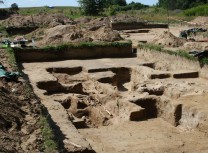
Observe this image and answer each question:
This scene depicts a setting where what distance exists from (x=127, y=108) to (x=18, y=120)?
5047 millimetres

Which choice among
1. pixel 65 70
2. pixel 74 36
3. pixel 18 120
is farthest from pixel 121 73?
pixel 18 120

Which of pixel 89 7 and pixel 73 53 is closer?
pixel 73 53

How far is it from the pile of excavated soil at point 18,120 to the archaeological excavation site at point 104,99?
0.09ft

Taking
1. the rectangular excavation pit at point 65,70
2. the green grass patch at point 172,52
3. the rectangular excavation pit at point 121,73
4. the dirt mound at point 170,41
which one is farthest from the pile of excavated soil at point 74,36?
the rectangular excavation pit at point 121,73

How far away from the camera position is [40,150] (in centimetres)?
777

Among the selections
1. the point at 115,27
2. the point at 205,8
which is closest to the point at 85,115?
the point at 115,27

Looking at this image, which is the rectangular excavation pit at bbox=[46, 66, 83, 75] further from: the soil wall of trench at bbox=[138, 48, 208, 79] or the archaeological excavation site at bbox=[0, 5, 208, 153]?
the soil wall of trench at bbox=[138, 48, 208, 79]

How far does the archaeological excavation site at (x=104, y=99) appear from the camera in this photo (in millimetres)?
10148

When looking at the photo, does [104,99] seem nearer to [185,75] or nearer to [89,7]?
[185,75]

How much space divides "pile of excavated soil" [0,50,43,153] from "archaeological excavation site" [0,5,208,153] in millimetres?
26

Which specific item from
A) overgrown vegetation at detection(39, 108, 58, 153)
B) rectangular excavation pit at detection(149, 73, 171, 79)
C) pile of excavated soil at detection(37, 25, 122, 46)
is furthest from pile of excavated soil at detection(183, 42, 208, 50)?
overgrown vegetation at detection(39, 108, 58, 153)

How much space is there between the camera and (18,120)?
32.8 ft

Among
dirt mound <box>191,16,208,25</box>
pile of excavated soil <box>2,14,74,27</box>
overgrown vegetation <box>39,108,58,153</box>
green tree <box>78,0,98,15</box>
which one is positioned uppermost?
green tree <box>78,0,98,15</box>

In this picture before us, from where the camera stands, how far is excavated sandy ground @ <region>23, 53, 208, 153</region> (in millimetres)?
11523
